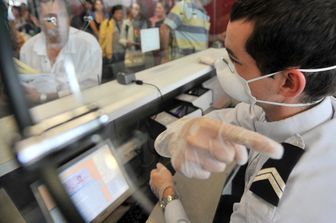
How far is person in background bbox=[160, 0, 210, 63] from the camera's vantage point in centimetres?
171

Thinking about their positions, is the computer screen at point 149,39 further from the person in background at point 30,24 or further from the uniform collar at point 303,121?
the uniform collar at point 303,121

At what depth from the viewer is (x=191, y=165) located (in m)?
0.50

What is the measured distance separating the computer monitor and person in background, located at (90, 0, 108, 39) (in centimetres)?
75

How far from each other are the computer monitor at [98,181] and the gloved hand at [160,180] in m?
0.11

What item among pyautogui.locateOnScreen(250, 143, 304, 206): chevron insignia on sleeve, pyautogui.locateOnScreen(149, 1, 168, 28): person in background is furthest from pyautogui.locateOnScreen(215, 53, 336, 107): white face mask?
pyautogui.locateOnScreen(149, 1, 168, 28): person in background

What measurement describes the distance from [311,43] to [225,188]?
2.19 feet

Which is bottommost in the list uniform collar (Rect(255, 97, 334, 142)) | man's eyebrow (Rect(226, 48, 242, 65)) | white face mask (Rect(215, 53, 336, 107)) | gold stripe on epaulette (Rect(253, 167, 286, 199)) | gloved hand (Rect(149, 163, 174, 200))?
gloved hand (Rect(149, 163, 174, 200))

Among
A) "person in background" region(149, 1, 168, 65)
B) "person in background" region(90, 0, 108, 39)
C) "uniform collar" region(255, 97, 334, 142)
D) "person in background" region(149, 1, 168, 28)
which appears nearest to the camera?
"uniform collar" region(255, 97, 334, 142)

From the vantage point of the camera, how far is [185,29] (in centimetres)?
189

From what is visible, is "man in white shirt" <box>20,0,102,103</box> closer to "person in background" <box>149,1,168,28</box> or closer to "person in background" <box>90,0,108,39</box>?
"person in background" <box>90,0,108,39</box>

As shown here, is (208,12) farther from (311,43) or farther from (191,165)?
(191,165)

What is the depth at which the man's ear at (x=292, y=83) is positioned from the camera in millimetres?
626

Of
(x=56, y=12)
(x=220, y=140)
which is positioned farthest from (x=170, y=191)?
(x=56, y=12)

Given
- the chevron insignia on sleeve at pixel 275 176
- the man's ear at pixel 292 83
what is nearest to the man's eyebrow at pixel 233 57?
the man's ear at pixel 292 83
